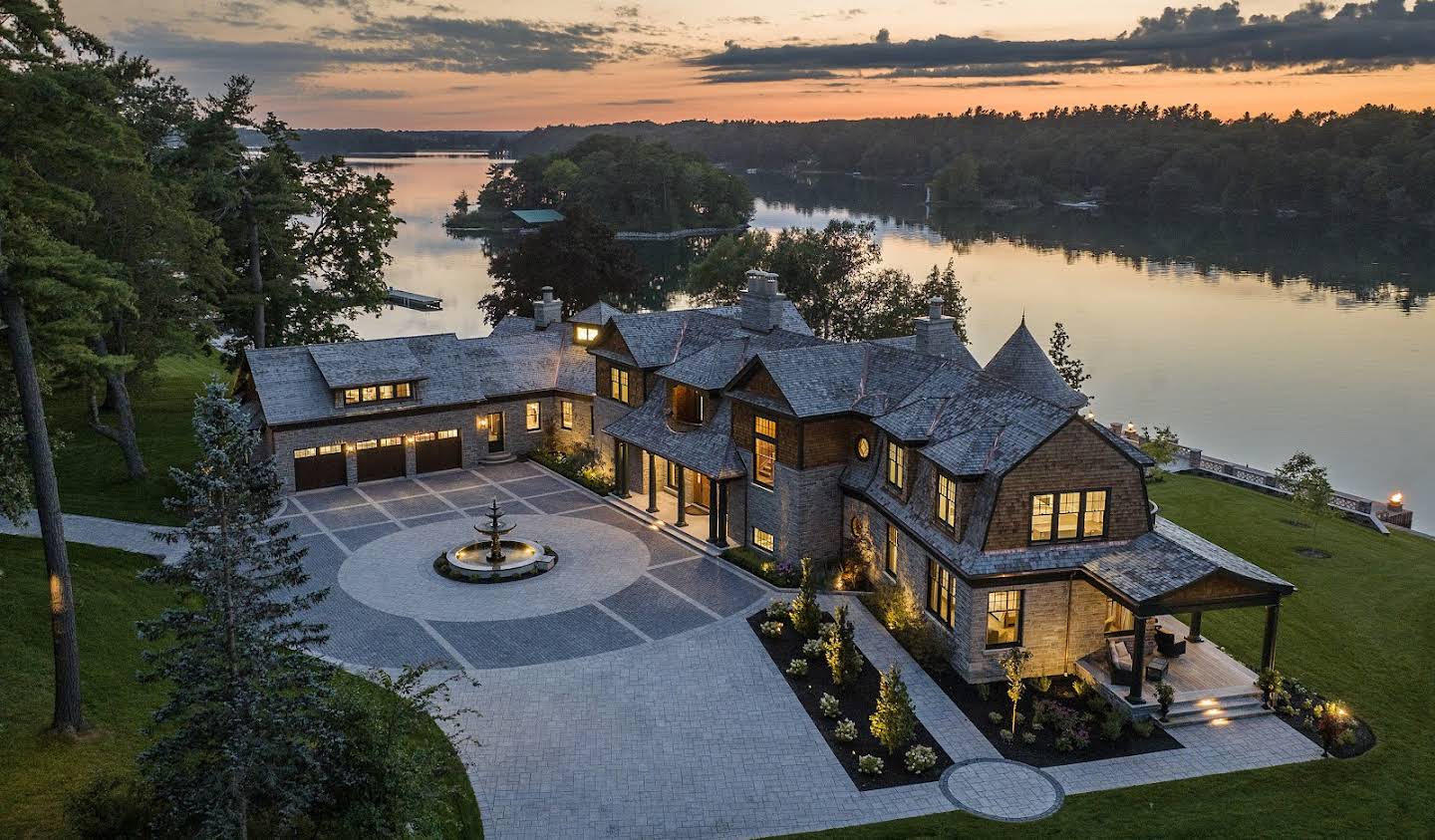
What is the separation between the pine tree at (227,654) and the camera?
1419cm

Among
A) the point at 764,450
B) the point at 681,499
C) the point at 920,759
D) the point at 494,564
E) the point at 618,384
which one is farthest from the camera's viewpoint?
the point at 618,384

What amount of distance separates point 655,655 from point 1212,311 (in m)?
78.4

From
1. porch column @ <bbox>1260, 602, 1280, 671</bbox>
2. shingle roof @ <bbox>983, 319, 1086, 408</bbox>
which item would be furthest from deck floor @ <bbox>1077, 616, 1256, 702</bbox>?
shingle roof @ <bbox>983, 319, 1086, 408</bbox>

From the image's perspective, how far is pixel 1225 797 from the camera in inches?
834

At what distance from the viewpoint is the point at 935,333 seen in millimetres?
36750

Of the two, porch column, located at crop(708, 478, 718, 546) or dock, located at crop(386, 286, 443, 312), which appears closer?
porch column, located at crop(708, 478, 718, 546)

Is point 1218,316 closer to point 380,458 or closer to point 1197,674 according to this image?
point 1197,674

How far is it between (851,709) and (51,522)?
17665 mm

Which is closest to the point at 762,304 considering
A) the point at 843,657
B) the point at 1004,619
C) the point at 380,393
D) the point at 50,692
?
the point at 380,393

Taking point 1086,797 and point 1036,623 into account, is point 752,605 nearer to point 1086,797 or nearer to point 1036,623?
point 1036,623

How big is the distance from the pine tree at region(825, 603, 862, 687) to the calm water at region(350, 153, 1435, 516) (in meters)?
34.5

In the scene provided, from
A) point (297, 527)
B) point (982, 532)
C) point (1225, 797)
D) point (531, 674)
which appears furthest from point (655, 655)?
point (297, 527)

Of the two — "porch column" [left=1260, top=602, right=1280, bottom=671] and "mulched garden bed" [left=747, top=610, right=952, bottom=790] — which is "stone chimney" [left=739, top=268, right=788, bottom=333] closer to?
"mulched garden bed" [left=747, top=610, right=952, bottom=790]

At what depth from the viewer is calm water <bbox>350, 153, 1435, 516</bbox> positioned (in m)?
59.6
